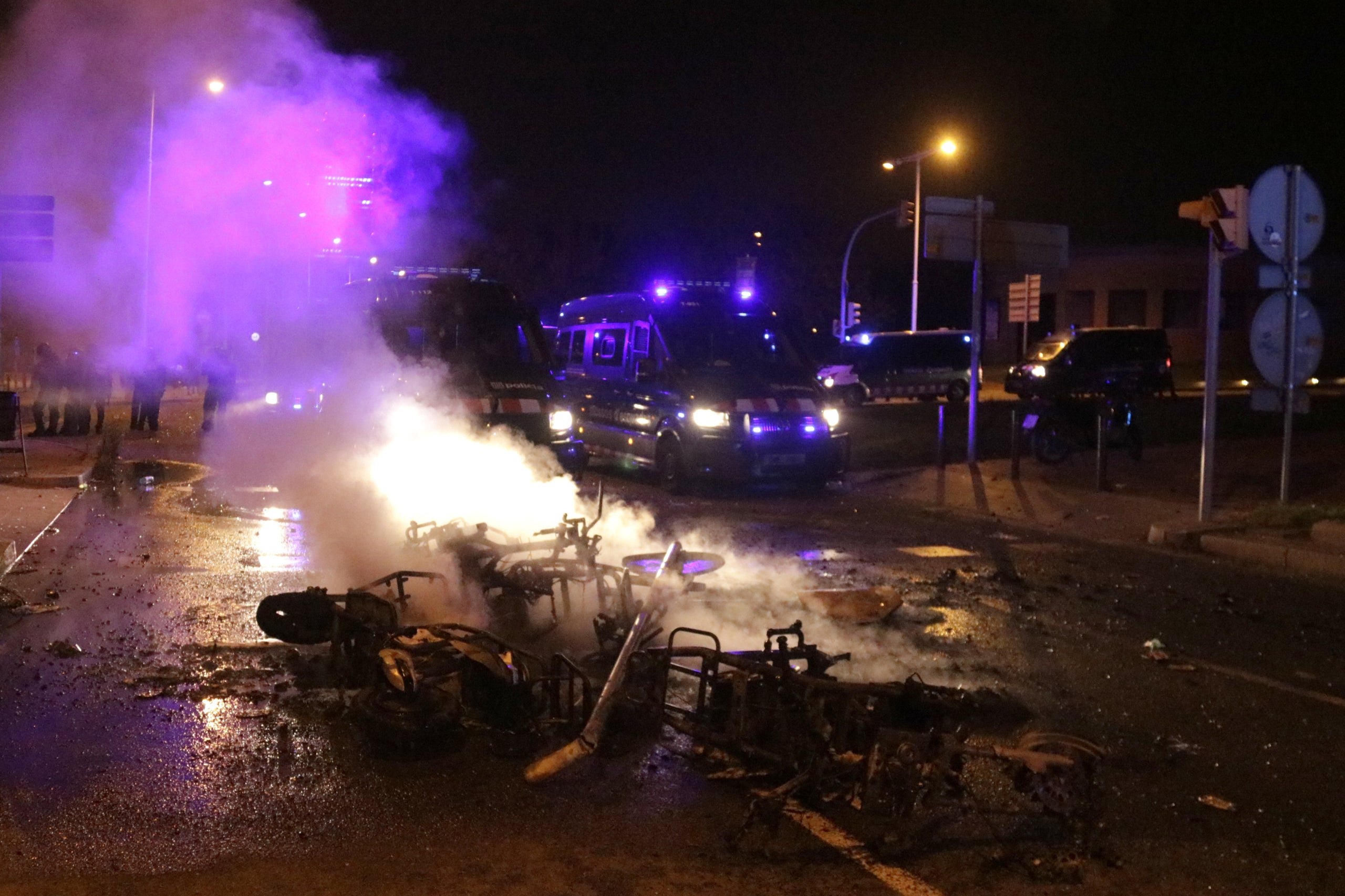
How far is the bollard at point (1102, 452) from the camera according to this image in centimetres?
1379

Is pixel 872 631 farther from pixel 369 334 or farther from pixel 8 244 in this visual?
pixel 8 244

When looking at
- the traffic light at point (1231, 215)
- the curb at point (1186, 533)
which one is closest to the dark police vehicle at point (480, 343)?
the curb at point (1186, 533)

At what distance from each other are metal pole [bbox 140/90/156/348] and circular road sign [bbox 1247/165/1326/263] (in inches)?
643

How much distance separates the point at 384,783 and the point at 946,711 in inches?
91.2

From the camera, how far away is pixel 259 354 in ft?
74.6

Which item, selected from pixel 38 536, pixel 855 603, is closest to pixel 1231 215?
pixel 855 603

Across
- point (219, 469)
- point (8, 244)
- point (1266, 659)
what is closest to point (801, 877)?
point (1266, 659)

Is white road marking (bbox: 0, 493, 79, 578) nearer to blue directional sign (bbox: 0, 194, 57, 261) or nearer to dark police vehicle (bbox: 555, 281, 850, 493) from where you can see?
blue directional sign (bbox: 0, 194, 57, 261)

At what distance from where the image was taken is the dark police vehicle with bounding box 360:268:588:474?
44.4ft

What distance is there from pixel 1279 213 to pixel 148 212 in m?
19.6

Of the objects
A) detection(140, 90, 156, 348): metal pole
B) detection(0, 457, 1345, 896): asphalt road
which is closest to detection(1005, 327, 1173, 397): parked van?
detection(140, 90, 156, 348): metal pole

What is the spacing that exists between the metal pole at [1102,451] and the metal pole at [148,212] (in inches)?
602

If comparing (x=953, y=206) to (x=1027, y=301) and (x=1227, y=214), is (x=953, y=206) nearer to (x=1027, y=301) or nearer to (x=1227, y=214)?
(x=1227, y=214)

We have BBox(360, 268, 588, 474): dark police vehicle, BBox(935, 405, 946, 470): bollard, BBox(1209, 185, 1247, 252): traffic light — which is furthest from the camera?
BBox(935, 405, 946, 470): bollard
